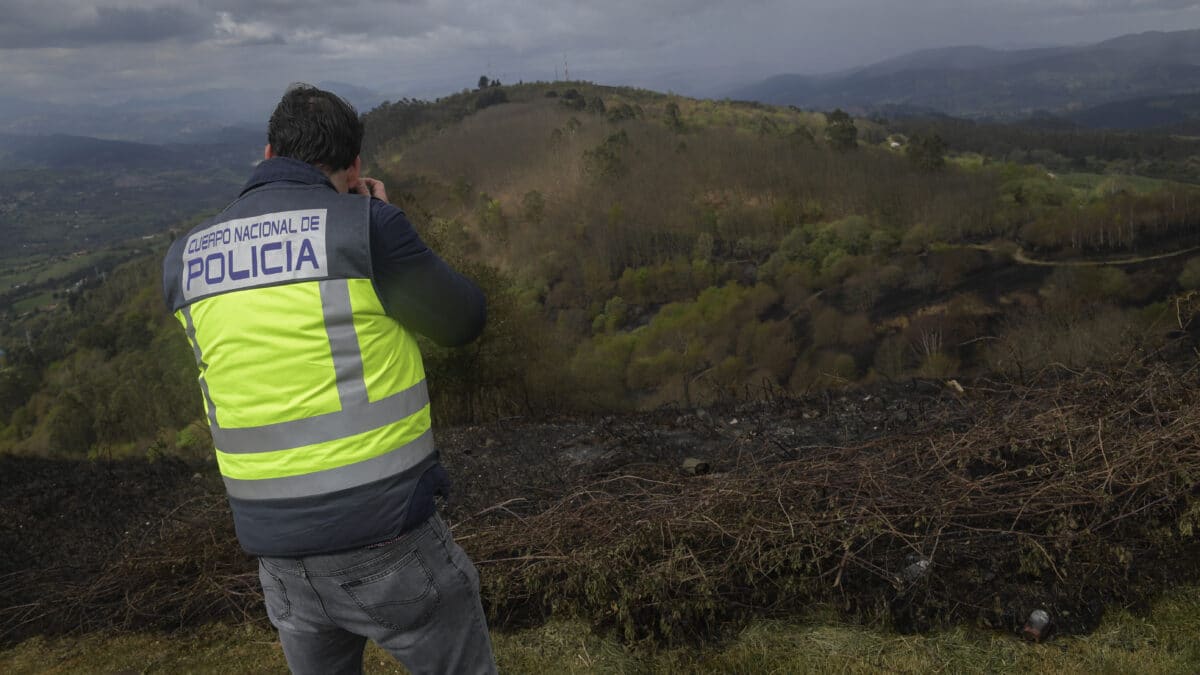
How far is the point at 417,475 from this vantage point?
1.78m

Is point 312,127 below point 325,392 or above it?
above

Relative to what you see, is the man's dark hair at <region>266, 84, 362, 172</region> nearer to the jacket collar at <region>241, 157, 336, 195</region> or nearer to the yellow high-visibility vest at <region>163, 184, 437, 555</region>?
the jacket collar at <region>241, 157, 336, 195</region>

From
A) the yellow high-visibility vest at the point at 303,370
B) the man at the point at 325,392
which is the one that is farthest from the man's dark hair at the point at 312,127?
the yellow high-visibility vest at the point at 303,370

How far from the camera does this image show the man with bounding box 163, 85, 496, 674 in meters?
1.66

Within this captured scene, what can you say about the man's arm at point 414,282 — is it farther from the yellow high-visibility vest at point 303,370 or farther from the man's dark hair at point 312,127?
the man's dark hair at point 312,127

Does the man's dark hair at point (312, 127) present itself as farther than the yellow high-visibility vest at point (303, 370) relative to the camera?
Yes

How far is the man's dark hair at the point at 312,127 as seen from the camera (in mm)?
1829

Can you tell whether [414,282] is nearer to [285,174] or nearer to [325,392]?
[325,392]

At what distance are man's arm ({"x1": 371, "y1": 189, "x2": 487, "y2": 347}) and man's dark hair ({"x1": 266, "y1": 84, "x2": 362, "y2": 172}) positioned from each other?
223mm

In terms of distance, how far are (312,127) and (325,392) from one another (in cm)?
73

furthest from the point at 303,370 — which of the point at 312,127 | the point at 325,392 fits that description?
the point at 312,127

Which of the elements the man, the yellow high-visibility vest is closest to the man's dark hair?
the man

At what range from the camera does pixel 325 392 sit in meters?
1.67

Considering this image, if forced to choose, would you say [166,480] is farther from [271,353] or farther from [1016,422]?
[1016,422]
